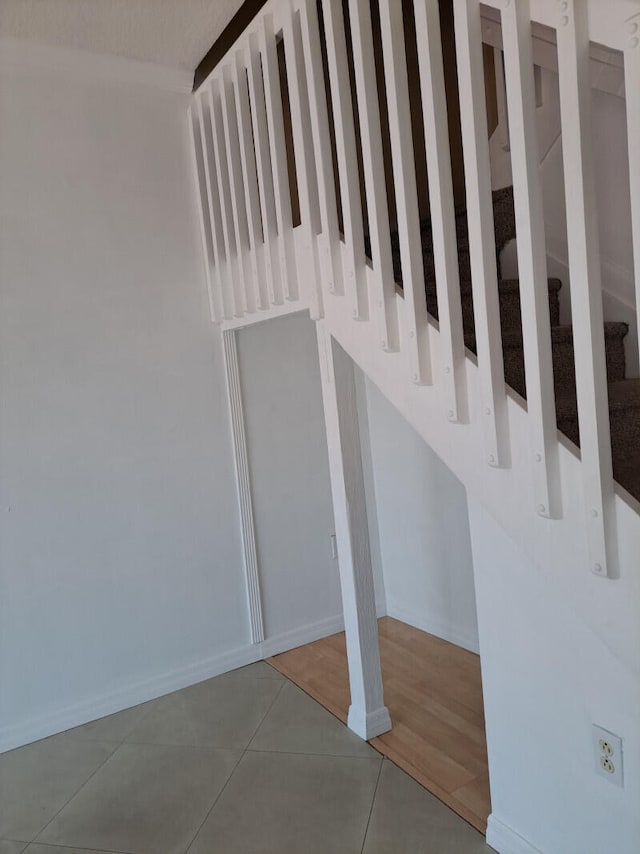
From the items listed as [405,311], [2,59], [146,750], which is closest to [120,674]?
[146,750]

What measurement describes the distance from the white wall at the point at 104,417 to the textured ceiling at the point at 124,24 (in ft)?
0.53

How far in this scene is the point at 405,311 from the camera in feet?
5.98

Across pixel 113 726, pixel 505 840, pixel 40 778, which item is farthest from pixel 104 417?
pixel 505 840

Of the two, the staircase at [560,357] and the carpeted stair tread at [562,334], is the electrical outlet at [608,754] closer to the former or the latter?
the staircase at [560,357]

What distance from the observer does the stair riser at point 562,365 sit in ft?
6.01

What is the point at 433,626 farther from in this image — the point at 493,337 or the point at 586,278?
the point at 586,278

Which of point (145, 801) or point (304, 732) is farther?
point (304, 732)

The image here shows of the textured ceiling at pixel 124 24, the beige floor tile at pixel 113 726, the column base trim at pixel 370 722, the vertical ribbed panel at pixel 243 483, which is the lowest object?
the beige floor tile at pixel 113 726

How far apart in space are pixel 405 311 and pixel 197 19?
5.89 ft

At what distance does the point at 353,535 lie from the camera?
2529 millimetres

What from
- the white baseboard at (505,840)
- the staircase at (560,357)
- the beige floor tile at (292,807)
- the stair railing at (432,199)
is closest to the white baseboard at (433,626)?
the beige floor tile at (292,807)

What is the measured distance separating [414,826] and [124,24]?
10.8ft

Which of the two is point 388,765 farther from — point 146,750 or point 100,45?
point 100,45

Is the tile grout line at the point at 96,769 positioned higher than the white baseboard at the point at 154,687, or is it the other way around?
the white baseboard at the point at 154,687
